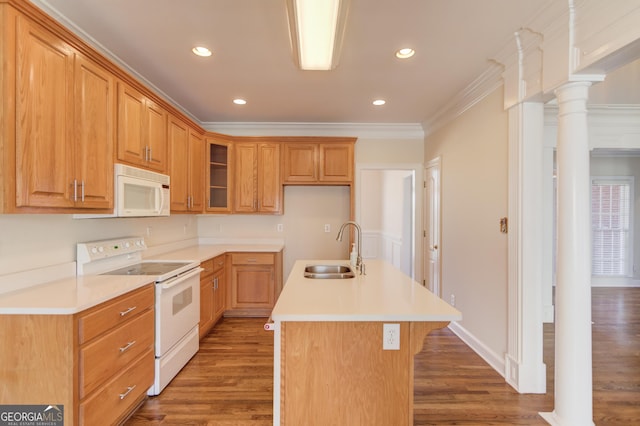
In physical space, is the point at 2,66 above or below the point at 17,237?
above

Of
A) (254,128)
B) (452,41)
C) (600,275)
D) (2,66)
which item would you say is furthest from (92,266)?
(600,275)

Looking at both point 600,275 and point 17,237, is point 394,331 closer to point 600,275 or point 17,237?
point 17,237

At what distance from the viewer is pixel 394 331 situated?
1.54m

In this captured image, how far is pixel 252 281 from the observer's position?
3963 millimetres

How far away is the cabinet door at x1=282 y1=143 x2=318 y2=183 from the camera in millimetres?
4281

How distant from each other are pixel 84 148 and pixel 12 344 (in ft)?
3.74

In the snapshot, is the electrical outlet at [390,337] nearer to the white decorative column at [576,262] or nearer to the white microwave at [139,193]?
the white decorative column at [576,262]

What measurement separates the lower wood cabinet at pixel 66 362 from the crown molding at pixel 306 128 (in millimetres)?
3172

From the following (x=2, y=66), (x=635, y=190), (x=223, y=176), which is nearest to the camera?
(x=2, y=66)

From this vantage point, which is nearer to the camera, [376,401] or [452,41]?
[376,401]

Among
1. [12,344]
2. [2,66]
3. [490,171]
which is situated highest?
[2,66]

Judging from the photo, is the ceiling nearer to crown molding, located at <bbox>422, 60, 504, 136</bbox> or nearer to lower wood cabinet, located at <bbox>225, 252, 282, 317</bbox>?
crown molding, located at <bbox>422, 60, 504, 136</bbox>

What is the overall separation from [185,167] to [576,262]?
3.53 meters

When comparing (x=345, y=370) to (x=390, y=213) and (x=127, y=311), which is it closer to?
(x=127, y=311)
